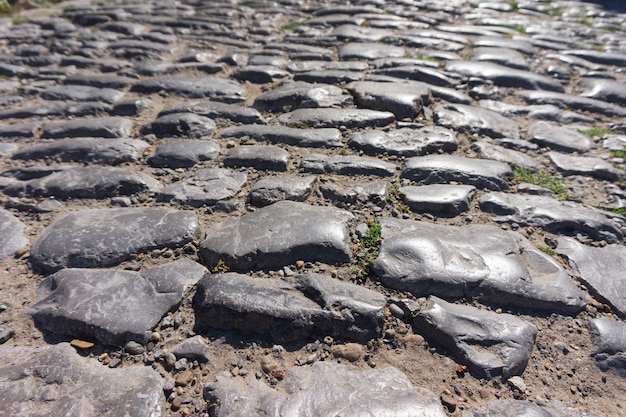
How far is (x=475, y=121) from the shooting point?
9.39 ft

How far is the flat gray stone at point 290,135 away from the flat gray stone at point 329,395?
56.7 inches

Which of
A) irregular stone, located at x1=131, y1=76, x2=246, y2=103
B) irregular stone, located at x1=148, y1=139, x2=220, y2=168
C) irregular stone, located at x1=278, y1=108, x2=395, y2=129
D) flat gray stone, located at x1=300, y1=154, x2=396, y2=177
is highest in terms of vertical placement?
irregular stone, located at x1=278, y1=108, x2=395, y2=129

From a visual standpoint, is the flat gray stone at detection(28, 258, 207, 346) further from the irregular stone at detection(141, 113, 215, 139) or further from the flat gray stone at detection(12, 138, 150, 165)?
the irregular stone at detection(141, 113, 215, 139)

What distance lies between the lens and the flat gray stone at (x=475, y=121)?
2803mm

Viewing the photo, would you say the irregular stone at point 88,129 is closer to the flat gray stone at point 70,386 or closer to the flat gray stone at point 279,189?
the flat gray stone at point 279,189

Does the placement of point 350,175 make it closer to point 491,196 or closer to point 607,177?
point 491,196

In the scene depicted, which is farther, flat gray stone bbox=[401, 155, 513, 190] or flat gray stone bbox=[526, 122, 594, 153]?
flat gray stone bbox=[526, 122, 594, 153]

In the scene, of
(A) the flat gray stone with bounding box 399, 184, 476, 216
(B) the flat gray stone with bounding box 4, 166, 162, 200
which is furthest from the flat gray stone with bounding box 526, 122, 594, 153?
(B) the flat gray stone with bounding box 4, 166, 162, 200

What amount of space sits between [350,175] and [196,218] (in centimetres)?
82

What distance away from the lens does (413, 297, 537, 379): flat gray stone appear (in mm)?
1483

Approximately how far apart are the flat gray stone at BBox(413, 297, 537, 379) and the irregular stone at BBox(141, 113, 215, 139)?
1.78 metres

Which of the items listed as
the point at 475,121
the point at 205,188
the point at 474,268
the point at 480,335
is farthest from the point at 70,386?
the point at 475,121

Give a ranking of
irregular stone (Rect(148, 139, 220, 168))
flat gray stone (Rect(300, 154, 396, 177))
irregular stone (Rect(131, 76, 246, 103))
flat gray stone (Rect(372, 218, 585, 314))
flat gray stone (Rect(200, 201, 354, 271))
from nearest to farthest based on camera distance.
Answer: flat gray stone (Rect(372, 218, 585, 314))
flat gray stone (Rect(200, 201, 354, 271))
flat gray stone (Rect(300, 154, 396, 177))
irregular stone (Rect(148, 139, 220, 168))
irregular stone (Rect(131, 76, 246, 103))

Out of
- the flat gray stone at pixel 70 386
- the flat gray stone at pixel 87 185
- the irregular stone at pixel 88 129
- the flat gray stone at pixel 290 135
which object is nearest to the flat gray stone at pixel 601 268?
the flat gray stone at pixel 290 135
